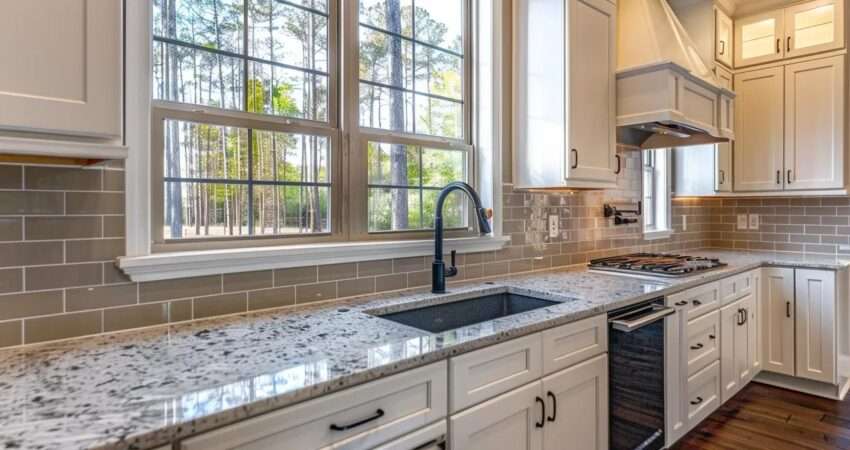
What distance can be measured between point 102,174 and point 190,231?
0.32 meters

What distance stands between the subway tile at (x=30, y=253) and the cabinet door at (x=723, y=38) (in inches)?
164

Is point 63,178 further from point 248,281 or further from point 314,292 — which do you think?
point 314,292

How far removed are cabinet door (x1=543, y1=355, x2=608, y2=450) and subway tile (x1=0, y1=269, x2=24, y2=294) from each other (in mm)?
1552

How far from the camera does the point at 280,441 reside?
3.20 feet

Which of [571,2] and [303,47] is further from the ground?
[571,2]

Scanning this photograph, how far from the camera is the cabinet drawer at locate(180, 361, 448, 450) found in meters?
0.92

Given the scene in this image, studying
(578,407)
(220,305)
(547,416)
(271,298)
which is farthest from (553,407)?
(220,305)

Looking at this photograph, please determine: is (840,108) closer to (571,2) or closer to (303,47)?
(571,2)

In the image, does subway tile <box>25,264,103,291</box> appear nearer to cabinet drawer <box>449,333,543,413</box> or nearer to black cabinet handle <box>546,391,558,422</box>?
cabinet drawer <box>449,333,543,413</box>

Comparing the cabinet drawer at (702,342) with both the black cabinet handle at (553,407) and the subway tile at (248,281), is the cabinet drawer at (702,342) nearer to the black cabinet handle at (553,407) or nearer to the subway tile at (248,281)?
the black cabinet handle at (553,407)

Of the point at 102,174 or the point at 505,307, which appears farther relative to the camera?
the point at 505,307

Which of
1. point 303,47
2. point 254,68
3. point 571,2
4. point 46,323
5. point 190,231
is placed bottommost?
point 46,323

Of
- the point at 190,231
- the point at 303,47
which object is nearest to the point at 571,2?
the point at 303,47

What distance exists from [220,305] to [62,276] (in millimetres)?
434
